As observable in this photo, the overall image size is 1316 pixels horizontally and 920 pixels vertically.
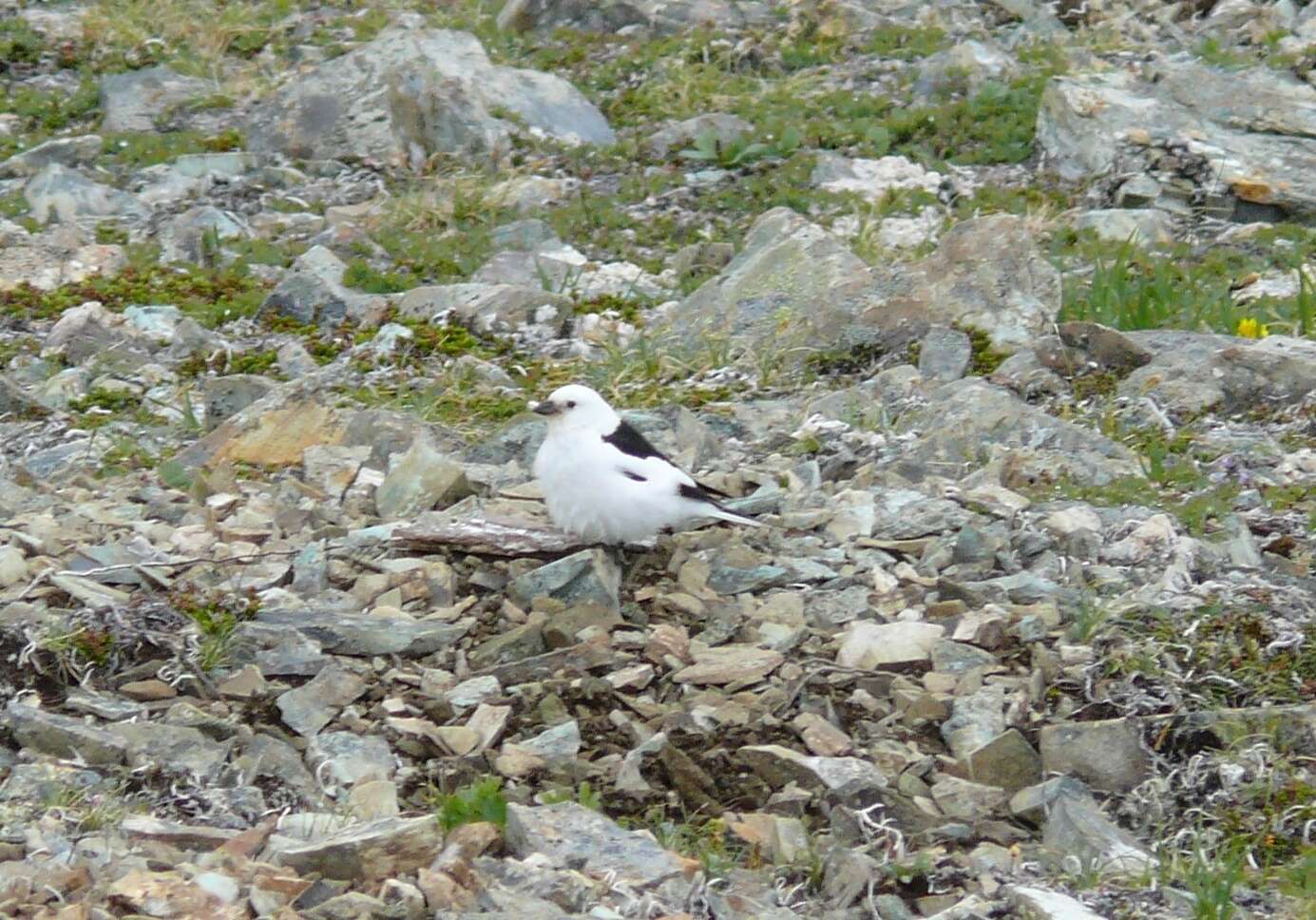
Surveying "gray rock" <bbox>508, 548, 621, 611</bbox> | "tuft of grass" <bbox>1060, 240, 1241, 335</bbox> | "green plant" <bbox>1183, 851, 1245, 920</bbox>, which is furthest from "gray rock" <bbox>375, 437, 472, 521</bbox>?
"tuft of grass" <bbox>1060, 240, 1241, 335</bbox>

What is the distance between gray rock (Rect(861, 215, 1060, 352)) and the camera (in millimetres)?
10203

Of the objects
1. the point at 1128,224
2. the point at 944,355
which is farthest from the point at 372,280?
the point at 1128,224

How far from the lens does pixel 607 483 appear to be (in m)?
6.93

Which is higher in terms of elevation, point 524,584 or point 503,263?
point 524,584

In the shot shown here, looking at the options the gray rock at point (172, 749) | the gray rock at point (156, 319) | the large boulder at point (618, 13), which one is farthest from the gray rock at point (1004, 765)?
the large boulder at point (618, 13)

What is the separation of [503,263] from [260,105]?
376 centimetres

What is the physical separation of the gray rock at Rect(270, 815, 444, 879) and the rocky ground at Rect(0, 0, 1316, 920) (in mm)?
12

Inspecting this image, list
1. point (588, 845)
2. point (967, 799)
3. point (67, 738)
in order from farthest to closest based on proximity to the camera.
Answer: point (967, 799)
point (67, 738)
point (588, 845)

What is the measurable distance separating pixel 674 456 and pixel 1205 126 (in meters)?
6.74

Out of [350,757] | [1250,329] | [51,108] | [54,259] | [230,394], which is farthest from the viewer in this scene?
[51,108]

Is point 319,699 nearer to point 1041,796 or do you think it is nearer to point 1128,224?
point 1041,796

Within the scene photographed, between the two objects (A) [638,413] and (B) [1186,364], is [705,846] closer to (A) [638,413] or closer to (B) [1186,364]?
(A) [638,413]

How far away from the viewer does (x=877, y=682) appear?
6.41 m

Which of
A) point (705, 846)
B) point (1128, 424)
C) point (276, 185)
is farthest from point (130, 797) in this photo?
point (276, 185)
